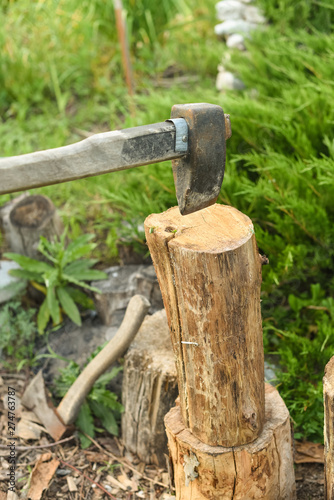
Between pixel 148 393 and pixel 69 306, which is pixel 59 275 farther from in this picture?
pixel 148 393

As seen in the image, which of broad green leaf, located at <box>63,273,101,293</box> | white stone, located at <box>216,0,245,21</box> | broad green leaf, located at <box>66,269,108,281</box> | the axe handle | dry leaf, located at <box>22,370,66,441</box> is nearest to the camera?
the axe handle

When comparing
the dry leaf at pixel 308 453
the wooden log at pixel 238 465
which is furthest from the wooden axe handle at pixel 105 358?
the dry leaf at pixel 308 453

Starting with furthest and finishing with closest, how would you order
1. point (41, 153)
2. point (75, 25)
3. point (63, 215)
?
point (75, 25) < point (63, 215) < point (41, 153)

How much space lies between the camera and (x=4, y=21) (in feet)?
18.6

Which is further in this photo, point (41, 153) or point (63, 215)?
point (63, 215)

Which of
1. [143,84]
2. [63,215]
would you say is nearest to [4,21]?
[143,84]

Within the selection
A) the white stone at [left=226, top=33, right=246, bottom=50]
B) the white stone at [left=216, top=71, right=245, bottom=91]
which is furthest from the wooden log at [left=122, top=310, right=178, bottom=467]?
the white stone at [left=226, top=33, right=246, bottom=50]

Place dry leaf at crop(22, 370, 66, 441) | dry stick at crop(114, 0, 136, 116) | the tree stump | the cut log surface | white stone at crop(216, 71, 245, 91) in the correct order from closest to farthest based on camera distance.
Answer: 1. the cut log surface
2. dry leaf at crop(22, 370, 66, 441)
3. the tree stump
4. dry stick at crop(114, 0, 136, 116)
5. white stone at crop(216, 71, 245, 91)

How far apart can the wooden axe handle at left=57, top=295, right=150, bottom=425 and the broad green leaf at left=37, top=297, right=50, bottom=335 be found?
552 mm

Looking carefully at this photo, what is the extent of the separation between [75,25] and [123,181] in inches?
107

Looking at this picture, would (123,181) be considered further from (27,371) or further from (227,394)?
(227,394)

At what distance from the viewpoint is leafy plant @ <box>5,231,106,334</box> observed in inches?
112

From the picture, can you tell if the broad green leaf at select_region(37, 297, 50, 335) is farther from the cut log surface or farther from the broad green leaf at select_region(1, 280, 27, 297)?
the cut log surface

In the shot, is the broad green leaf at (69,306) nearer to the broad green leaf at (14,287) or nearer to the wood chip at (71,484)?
the broad green leaf at (14,287)
